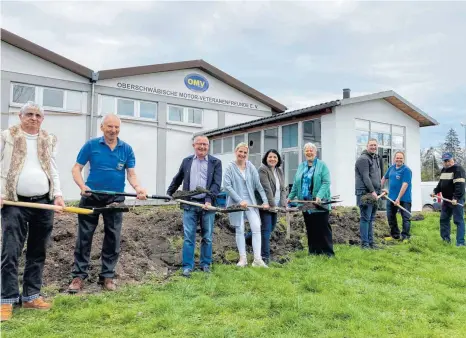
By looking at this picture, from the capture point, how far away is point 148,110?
19.1 m

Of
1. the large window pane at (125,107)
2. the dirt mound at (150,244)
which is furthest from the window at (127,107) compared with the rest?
Answer: the dirt mound at (150,244)

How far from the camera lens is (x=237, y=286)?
4.95 metres

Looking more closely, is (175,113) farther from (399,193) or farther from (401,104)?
(399,193)

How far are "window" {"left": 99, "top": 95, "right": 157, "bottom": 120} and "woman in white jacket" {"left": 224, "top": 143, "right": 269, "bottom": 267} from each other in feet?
42.1

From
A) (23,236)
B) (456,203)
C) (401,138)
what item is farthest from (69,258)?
(401,138)

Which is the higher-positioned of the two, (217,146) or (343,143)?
(217,146)

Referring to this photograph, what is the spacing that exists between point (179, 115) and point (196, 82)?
1.96m

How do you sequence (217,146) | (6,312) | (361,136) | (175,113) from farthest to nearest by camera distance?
(175,113) < (217,146) < (361,136) < (6,312)

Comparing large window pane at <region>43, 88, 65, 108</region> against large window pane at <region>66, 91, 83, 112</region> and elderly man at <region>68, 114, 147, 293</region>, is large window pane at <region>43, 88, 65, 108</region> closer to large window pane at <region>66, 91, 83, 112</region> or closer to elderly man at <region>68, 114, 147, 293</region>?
large window pane at <region>66, 91, 83, 112</region>

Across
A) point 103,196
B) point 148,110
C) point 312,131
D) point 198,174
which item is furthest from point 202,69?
point 103,196

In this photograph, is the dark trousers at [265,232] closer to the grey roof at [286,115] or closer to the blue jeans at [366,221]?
the blue jeans at [366,221]

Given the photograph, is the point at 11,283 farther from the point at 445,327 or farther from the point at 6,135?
the point at 445,327

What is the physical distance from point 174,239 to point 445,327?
14.1 ft

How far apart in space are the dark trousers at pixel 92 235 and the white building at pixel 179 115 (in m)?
10.0
